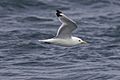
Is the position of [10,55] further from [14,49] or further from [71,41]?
[71,41]

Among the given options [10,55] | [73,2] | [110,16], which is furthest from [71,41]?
[73,2]

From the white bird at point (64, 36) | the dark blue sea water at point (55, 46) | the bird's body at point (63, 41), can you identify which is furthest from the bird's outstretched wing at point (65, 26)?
the dark blue sea water at point (55, 46)

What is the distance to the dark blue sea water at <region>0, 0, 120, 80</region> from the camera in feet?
58.3

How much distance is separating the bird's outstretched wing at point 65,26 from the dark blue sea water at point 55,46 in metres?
1.56

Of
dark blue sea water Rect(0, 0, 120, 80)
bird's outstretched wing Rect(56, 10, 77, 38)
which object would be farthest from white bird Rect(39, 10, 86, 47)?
dark blue sea water Rect(0, 0, 120, 80)

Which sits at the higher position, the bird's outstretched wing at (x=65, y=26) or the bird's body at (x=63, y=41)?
the bird's outstretched wing at (x=65, y=26)

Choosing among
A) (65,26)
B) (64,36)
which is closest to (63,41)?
(64,36)

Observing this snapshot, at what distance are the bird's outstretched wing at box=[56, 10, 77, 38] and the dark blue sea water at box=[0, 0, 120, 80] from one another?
1561mm

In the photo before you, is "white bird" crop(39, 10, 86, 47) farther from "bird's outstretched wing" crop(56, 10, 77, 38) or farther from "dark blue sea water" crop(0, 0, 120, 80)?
"dark blue sea water" crop(0, 0, 120, 80)

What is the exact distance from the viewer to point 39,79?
17000 mm

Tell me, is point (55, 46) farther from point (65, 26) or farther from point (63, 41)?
point (65, 26)

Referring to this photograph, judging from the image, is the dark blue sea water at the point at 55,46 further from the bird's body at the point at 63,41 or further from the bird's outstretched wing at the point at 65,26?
the bird's outstretched wing at the point at 65,26

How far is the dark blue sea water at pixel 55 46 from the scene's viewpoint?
1777 centimetres

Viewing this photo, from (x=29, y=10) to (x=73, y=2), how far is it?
2.41 metres
